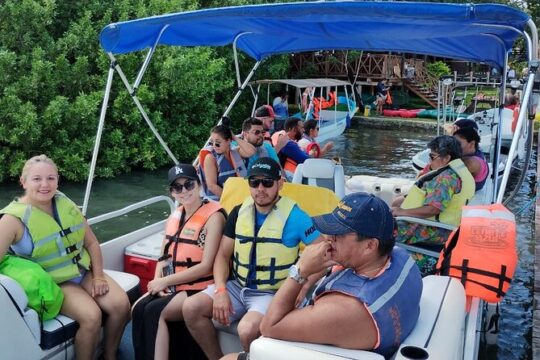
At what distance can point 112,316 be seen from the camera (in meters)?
2.84

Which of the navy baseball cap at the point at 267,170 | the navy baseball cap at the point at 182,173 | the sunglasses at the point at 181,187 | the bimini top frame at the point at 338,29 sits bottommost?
the sunglasses at the point at 181,187

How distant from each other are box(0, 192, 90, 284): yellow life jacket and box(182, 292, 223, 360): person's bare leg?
0.71 metres

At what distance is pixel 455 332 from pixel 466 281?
798 mm

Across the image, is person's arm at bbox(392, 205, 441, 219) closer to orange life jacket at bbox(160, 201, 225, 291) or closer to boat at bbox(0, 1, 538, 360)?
boat at bbox(0, 1, 538, 360)

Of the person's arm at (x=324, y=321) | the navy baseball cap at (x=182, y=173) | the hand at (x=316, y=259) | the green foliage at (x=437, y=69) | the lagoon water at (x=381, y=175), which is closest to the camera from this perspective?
the person's arm at (x=324, y=321)

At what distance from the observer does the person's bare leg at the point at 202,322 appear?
2654mm

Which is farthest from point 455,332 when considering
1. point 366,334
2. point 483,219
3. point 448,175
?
point 448,175

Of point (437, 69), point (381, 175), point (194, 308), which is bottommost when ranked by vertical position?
point (381, 175)

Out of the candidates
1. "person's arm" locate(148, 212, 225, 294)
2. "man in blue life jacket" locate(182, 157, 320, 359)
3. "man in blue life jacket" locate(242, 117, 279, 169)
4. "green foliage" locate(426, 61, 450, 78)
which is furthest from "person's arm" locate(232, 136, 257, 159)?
"green foliage" locate(426, 61, 450, 78)

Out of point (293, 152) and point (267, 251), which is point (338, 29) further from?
point (267, 251)

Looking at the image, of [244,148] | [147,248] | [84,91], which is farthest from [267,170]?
[84,91]

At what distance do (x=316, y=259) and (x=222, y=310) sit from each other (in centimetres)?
87

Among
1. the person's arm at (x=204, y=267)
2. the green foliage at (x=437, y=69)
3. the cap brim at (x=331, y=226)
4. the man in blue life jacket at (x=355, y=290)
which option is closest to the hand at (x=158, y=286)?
the person's arm at (x=204, y=267)

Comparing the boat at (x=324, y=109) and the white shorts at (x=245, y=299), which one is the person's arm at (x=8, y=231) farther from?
the boat at (x=324, y=109)
